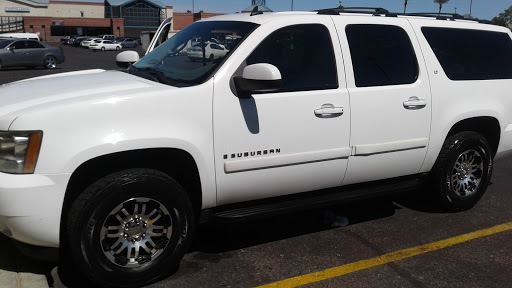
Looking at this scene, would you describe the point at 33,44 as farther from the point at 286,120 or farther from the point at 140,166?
→ the point at 286,120

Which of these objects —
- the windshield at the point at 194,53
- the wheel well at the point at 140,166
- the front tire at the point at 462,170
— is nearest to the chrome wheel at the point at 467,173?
the front tire at the point at 462,170

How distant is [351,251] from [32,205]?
243cm

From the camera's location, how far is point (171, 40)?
4492 mm

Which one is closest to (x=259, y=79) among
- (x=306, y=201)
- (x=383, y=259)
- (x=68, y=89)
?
(x=306, y=201)

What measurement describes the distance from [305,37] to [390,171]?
1400 mm

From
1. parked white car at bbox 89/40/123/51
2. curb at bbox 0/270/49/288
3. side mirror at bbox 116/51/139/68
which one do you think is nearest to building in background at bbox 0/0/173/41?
parked white car at bbox 89/40/123/51

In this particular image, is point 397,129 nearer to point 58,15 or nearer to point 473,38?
point 473,38

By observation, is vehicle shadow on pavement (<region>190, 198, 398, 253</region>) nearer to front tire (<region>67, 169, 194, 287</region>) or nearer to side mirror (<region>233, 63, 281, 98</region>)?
front tire (<region>67, 169, 194, 287</region>)

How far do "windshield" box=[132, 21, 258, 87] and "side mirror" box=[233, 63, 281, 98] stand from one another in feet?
0.86

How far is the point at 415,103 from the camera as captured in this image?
4.27 meters

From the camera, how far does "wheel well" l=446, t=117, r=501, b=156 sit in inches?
188

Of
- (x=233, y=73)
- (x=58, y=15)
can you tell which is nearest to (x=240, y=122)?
(x=233, y=73)

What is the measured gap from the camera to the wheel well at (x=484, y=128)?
477 cm

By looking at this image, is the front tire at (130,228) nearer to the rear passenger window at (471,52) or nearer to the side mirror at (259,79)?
the side mirror at (259,79)
